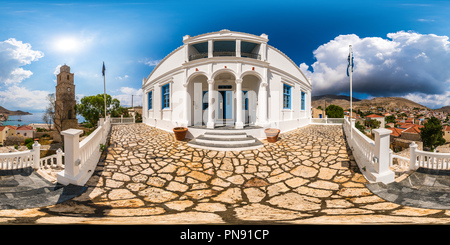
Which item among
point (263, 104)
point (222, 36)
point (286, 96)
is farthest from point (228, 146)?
point (286, 96)

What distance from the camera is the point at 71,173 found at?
13.1 feet

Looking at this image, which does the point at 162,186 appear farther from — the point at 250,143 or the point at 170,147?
the point at 250,143

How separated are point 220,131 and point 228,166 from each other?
3064 mm

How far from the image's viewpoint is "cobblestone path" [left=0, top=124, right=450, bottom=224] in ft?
8.73

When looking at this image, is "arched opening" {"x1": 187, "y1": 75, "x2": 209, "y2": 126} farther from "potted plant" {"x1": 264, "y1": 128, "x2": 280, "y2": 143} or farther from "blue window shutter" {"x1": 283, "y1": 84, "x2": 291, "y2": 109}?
"blue window shutter" {"x1": 283, "y1": 84, "x2": 291, "y2": 109}

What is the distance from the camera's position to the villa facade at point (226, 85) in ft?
31.3

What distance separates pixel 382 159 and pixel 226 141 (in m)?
5.05

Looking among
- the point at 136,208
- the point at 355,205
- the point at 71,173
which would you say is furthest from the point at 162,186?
the point at 355,205

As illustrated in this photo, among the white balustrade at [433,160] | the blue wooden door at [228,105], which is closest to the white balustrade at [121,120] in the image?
the blue wooden door at [228,105]

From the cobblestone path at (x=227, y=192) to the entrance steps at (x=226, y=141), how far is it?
1.33ft

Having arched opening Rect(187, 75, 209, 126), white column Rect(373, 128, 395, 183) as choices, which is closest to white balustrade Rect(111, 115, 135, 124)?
arched opening Rect(187, 75, 209, 126)

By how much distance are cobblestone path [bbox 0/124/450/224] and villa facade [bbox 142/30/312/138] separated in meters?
3.28

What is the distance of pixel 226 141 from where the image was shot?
769 cm

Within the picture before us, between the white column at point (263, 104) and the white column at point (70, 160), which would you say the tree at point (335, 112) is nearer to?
the white column at point (263, 104)
